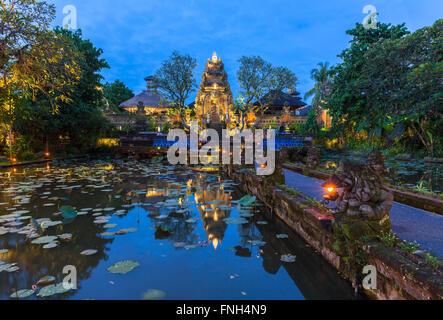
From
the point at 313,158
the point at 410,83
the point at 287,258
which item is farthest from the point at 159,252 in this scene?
the point at 410,83

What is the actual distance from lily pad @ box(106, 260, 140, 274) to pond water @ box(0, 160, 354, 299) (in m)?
0.01

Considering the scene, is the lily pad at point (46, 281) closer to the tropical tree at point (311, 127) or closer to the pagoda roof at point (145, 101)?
the tropical tree at point (311, 127)

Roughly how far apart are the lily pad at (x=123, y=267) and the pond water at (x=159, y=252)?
1cm

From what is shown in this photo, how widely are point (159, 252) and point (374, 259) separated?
2.18 meters

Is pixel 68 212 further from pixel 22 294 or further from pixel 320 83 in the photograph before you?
pixel 320 83

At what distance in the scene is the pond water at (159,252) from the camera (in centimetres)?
206

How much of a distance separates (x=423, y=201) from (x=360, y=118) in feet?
55.9

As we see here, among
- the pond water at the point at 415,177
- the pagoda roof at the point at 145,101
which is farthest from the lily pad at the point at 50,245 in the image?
the pagoda roof at the point at 145,101

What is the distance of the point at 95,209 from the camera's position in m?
4.34

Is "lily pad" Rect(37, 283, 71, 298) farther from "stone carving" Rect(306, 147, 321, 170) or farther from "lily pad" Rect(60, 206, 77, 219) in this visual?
"stone carving" Rect(306, 147, 321, 170)

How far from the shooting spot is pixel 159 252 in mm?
2742
